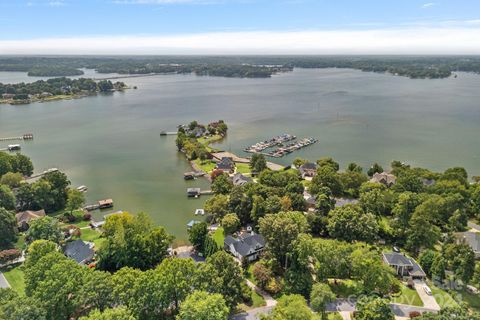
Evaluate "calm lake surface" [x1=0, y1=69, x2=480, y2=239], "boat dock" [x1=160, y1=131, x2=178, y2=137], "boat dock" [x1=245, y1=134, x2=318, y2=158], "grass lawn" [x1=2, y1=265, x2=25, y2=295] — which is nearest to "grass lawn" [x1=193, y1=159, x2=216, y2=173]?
"calm lake surface" [x1=0, y1=69, x2=480, y2=239]

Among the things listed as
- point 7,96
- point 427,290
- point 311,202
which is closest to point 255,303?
point 427,290

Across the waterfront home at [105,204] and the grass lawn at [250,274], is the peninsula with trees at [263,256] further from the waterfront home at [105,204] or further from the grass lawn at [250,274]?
the waterfront home at [105,204]

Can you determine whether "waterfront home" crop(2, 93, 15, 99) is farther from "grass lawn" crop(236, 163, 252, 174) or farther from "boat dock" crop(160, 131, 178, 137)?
"grass lawn" crop(236, 163, 252, 174)

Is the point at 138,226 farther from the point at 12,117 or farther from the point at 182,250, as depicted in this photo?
the point at 12,117

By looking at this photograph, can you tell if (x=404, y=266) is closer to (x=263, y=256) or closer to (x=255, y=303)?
(x=263, y=256)

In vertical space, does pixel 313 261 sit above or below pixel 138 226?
below

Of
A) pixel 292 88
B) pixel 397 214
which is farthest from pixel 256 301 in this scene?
pixel 292 88
